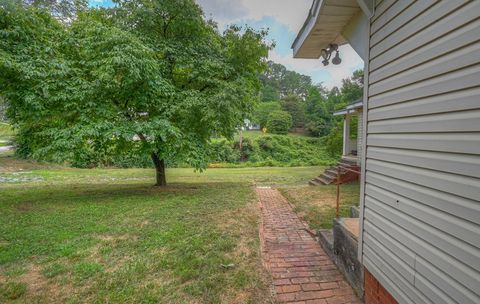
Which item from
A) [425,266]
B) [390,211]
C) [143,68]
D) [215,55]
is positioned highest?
[215,55]

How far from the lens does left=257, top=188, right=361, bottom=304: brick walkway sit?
2914 mm

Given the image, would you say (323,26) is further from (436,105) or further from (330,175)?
(330,175)

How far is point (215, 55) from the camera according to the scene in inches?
352

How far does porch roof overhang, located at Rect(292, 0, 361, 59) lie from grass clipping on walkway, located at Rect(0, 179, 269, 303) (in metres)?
3.30

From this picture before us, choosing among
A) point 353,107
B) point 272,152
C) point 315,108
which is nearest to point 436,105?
point 353,107

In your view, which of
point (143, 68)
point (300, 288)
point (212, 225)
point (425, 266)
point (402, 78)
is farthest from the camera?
point (143, 68)

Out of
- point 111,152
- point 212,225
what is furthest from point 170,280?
point 111,152

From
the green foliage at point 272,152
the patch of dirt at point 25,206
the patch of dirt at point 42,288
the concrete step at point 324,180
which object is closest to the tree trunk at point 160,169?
the patch of dirt at point 25,206

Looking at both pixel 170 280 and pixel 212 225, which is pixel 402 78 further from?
pixel 212 225

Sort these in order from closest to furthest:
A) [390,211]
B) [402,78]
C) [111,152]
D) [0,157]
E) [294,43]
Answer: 1. [402,78]
2. [390,211]
3. [294,43]
4. [111,152]
5. [0,157]

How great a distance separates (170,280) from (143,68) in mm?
5419

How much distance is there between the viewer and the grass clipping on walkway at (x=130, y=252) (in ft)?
9.75

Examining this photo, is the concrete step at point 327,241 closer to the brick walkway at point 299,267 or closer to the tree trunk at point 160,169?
the brick walkway at point 299,267

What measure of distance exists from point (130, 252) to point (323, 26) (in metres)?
4.29
